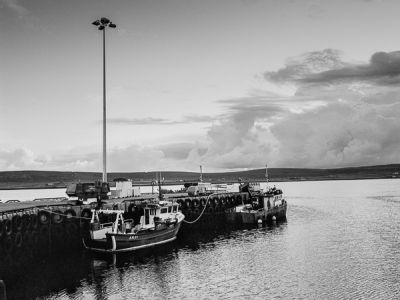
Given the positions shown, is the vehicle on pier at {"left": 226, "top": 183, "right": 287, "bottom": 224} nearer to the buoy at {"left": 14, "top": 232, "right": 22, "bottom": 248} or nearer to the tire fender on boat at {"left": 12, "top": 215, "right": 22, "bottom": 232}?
the tire fender on boat at {"left": 12, "top": 215, "right": 22, "bottom": 232}

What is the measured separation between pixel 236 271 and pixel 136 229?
1591 centimetres

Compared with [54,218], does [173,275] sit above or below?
below

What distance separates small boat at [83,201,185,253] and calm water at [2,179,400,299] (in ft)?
5.05

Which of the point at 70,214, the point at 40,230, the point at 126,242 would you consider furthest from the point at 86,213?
the point at 126,242

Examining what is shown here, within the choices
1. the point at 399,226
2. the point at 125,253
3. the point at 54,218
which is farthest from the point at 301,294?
the point at 399,226

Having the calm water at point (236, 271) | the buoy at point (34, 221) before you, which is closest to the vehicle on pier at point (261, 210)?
the calm water at point (236, 271)

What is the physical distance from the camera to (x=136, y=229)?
47906 millimetres

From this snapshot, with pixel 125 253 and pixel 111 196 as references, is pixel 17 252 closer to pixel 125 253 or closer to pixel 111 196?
pixel 125 253

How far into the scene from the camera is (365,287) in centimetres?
3078

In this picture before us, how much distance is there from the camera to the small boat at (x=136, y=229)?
43188mm

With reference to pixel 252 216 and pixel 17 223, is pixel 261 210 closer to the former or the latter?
pixel 252 216

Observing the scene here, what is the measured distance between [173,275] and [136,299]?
22.7 ft

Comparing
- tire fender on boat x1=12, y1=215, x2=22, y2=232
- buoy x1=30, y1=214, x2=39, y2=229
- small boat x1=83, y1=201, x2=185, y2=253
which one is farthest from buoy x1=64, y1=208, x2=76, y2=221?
tire fender on boat x1=12, y1=215, x2=22, y2=232

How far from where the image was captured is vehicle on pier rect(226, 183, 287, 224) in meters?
69.8
